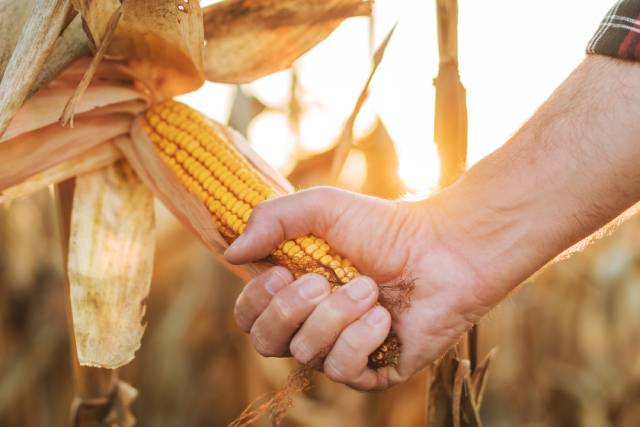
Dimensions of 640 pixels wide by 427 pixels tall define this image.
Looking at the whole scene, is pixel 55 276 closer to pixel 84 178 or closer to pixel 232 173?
pixel 84 178

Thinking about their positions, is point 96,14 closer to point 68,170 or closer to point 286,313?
point 68,170

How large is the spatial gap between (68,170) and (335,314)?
2.38ft

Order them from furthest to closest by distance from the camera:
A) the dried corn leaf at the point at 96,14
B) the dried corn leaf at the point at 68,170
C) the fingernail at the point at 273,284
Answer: the dried corn leaf at the point at 68,170, the fingernail at the point at 273,284, the dried corn leaf at the point at 96,14

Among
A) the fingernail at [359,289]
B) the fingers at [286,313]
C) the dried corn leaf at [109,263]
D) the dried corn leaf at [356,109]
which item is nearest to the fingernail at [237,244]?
the fingers at [286,313]

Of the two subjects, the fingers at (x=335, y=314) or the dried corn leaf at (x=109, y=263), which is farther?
the dried corn leaf at (x=109, y=263)

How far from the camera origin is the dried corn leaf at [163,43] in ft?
4.04

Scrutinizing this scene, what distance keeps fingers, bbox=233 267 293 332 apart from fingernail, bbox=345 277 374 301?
0.14 metres

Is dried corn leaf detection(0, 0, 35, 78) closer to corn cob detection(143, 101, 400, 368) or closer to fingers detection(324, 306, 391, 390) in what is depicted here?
corn cob detection(143, 101, 400, 368)

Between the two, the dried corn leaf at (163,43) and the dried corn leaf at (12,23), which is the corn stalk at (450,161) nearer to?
the dried corn leaf at (163,43)

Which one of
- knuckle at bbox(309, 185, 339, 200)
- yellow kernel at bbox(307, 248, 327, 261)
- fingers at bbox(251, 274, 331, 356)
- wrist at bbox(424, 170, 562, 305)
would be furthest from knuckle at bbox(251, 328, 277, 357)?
wrist at bbox(424, 170, 562, 305)

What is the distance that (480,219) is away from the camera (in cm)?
126

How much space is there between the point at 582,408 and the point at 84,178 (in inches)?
123

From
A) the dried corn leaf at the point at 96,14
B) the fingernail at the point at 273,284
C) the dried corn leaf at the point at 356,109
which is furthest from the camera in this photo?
the dried corn leaf at the point at 356,109

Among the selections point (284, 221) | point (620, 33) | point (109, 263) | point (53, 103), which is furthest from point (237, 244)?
point (620, 33)
